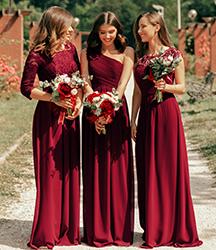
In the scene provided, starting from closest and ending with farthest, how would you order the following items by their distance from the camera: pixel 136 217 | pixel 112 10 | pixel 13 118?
pixel 136 217
pixel 13 118
pixel 112 10

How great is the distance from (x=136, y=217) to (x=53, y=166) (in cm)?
142

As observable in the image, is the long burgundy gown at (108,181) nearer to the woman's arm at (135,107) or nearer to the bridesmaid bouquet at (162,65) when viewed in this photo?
the woman's arm at (135,107)

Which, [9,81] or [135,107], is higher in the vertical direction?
[135,107]

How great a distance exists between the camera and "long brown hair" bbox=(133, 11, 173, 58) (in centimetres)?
586

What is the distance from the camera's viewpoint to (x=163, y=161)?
5949 mm

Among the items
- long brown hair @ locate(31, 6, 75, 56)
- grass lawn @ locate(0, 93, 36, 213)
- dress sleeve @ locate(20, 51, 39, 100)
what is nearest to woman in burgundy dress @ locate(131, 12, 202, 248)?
long brown hair @ locate(31, 6, 75, 56)

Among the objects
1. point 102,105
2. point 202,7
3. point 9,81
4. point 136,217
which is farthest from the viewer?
point 202,7

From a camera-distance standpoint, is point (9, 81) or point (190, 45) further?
point (190, 45)

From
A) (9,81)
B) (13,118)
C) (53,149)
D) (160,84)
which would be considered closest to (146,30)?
(160,84)

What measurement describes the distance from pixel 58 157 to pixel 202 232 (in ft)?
4.85

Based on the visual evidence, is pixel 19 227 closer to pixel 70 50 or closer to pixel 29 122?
→ pixel 70 50

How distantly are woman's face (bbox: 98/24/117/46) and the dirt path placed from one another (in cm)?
163

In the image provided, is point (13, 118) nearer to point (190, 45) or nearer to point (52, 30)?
point (52, 30)

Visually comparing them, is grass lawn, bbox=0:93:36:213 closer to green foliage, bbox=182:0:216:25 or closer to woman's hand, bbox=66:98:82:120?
woman's hand, bbox=66:98:82:120
